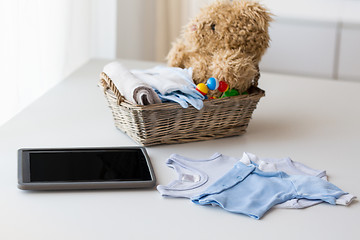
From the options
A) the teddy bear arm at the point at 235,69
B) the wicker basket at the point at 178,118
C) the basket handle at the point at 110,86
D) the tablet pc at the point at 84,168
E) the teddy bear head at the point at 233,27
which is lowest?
the tablet pc at the point at 84,168

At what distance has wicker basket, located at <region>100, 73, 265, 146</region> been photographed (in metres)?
1.17

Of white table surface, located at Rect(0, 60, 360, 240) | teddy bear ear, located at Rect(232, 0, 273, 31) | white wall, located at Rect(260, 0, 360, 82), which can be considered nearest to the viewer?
white table surface, located at Rect(0, 60, 360, 240)

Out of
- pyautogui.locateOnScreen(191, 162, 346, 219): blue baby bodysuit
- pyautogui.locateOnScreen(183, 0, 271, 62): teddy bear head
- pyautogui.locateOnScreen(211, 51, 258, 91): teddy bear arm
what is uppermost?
pyautogui.locateOnScreen(183, 0, 271, 62): teddy bear head

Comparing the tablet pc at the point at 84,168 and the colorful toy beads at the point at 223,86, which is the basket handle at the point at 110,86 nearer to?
the tablet pc at the point at 84,168

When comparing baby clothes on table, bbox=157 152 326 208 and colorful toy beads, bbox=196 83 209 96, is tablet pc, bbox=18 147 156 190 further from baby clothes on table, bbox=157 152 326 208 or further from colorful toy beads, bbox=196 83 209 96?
colorful toy beads, bbox=196 83 209 96

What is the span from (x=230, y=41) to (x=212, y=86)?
137 mm

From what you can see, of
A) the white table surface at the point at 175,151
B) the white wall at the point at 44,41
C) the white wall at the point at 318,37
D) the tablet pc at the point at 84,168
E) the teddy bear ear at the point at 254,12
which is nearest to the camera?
the white table surface at the point at 175,151

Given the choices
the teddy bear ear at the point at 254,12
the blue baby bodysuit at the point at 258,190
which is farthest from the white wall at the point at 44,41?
the blue baby bodysuit at the point at 258,190

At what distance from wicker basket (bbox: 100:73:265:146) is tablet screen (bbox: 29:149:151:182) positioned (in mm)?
75

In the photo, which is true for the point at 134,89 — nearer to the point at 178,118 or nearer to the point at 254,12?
the point at 178,118

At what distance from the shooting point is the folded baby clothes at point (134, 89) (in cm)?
115

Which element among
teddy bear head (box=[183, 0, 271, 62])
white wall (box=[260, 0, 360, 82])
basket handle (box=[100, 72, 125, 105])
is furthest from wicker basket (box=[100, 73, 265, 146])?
white wall (box=[260, 0, 360, 82])

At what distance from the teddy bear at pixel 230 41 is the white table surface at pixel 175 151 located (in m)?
0.15

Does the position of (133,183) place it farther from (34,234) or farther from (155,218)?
(34,234)
